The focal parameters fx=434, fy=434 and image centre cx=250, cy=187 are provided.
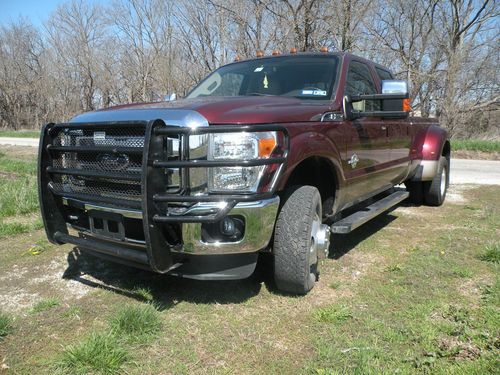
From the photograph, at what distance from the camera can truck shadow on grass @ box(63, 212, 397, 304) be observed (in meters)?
3.25

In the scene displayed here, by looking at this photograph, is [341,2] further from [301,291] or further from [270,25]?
[301,291]

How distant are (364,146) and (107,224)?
2462 mm

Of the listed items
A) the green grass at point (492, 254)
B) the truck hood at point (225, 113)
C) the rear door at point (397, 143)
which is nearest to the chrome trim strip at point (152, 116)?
the truck hood at point (225, 113)

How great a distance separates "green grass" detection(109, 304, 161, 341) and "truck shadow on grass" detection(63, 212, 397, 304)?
28 centimetres

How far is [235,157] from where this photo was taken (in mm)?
2766

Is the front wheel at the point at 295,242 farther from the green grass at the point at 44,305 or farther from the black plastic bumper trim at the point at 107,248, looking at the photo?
the green grass at the point at 44,305

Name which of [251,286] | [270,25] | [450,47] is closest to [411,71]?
[450,47]

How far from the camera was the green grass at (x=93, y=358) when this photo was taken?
2318 mm

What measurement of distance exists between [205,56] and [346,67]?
18.1m

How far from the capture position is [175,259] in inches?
116

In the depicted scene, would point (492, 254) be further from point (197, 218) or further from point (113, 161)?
point (113, 161)

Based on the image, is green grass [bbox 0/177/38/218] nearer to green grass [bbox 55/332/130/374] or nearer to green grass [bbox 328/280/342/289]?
green grass [bbox 55/332/130/374]

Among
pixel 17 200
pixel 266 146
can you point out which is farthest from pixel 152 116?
pixel 17 200

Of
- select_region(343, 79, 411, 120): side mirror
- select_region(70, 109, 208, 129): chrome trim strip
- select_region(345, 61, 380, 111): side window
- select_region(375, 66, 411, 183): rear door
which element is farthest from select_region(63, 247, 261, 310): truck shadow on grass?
select_region(375, 66, 411, 183): rear door
